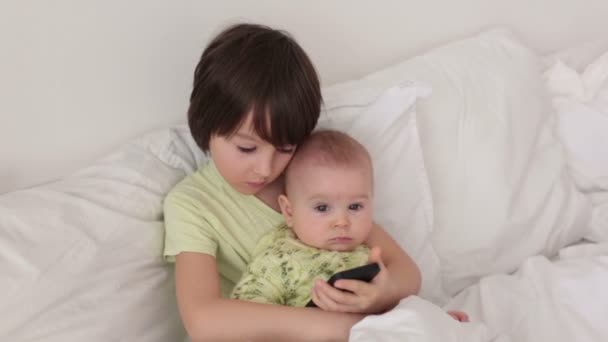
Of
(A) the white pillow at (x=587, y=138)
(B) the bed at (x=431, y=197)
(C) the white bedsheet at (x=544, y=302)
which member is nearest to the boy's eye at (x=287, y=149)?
(B) the bed at (x=431, y=197)

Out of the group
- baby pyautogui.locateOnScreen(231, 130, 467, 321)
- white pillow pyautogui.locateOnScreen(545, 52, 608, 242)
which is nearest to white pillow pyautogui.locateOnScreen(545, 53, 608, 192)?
white pillow pyautogui.locateOnScreen(545, 52, 608, 242)

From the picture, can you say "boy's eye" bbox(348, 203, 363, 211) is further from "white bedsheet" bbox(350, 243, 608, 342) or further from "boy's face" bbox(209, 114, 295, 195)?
"white bedsheet" bbox(350, 243, 608, 342)

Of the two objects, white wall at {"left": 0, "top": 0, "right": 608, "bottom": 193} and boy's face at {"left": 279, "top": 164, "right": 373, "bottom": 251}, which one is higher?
white wall at {"left": 0, "top": 0, "right": 608, "bottom": 193}

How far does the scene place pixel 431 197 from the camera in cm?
140

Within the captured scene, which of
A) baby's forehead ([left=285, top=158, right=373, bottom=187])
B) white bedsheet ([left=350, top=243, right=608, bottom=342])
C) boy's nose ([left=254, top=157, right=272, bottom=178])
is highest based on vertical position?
boy's nose ([left=254, top=157, right=272, bottom=178])

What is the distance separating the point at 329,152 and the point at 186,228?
266 millimetres

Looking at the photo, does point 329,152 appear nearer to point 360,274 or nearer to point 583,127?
point 360,274

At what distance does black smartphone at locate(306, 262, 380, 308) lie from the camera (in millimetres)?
1029

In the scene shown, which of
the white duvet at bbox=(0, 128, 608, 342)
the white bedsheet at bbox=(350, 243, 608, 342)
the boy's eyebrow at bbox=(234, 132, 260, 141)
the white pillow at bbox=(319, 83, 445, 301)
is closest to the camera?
the white duvet at bbox=(0, 128, 608, 342)

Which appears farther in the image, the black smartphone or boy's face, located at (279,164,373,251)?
boy's face, located at (279,164,373,251)

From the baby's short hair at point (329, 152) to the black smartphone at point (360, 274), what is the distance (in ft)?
0.60

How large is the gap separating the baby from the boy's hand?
76mm

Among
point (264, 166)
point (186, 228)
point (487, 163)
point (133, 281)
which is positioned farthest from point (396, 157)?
point (133, 281)

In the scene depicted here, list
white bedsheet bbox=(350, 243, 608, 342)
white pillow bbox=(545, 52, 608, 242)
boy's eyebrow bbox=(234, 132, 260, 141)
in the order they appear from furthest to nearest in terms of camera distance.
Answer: white pillow bbox=(545, 52, 608, 242) < white bedsheet bbox=(350, 243, 608, 342) < boy's eyebrow bbox=(234, 132, 260, 141)
